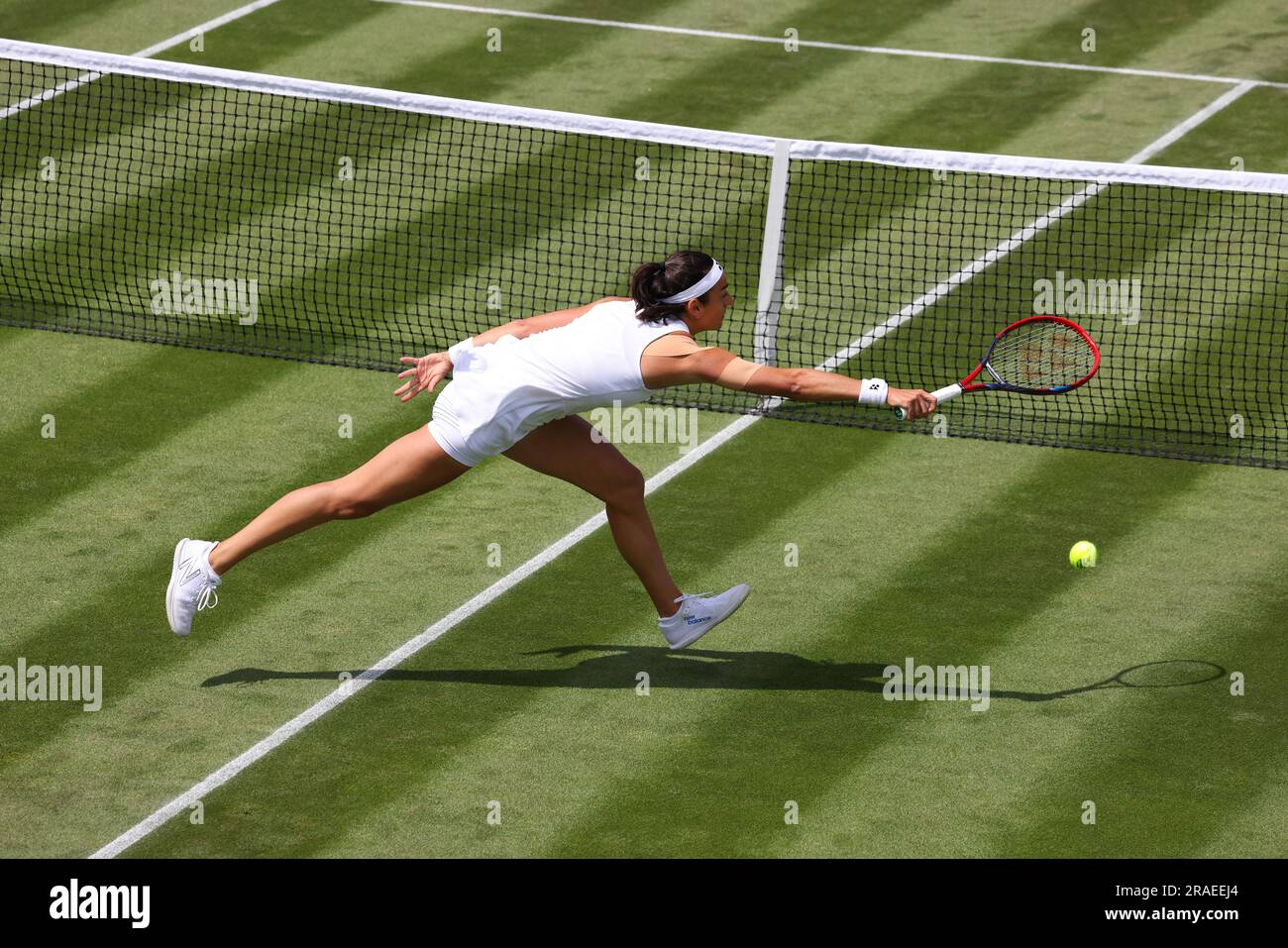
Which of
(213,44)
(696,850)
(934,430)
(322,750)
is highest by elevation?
(213,44)

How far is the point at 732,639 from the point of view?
39.6ft

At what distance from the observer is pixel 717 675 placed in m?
11.7

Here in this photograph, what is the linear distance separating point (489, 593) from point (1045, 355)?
348cm

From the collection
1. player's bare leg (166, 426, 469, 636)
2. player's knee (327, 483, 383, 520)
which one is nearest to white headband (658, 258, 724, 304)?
player's bare leg (166, 426, 469, 636)

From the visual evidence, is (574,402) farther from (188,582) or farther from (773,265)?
(773,265)

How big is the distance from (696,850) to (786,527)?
141 inches

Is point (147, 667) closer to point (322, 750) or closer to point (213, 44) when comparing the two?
point (322, 750)

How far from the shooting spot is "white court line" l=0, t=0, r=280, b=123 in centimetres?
1992

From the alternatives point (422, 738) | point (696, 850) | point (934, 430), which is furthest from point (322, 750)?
point (934, 430)

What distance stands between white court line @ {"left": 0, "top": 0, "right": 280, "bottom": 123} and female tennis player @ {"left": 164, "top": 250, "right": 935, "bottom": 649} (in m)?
8.57

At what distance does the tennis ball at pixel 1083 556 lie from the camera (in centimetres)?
1262

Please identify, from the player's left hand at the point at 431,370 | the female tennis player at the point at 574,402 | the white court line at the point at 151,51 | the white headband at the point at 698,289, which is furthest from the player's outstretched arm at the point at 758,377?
the white court line at the point at 151,51

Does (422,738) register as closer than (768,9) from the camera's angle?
Yes

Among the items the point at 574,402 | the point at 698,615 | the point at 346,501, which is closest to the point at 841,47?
the point at 698,615
